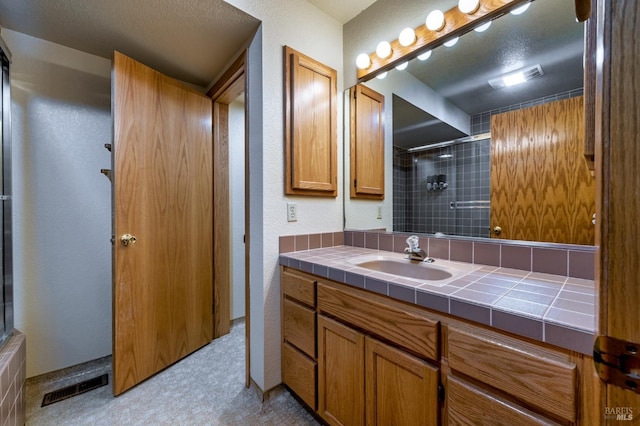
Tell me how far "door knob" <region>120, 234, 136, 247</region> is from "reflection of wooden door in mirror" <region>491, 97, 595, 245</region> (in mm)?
1997

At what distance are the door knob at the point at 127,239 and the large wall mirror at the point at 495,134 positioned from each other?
1584 millimetres

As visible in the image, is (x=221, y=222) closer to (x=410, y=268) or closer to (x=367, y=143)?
(x=367, y=143)

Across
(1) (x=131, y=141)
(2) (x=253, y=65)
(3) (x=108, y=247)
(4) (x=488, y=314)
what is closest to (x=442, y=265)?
(4) (x=488, y=314)

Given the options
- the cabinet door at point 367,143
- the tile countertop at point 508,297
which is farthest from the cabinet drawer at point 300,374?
the cabinet door at point 367,143

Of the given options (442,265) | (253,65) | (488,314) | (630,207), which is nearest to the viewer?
(630,207)

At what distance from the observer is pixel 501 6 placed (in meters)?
1.16

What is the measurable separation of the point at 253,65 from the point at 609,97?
5.29ft

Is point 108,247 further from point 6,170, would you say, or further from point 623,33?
point 623,33

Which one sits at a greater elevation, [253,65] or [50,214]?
[253,65]

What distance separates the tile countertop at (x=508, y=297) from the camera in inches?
24.1

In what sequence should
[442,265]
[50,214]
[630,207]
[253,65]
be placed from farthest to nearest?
[50,214]
[253,65]
[442,265]
[630,207]

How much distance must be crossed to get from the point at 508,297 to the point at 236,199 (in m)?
2.21

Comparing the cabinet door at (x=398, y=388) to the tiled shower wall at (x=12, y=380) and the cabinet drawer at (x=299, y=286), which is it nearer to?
the cabinet drawer at (x=299, y=286)

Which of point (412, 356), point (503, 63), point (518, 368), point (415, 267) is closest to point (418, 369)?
point (412, 356)
